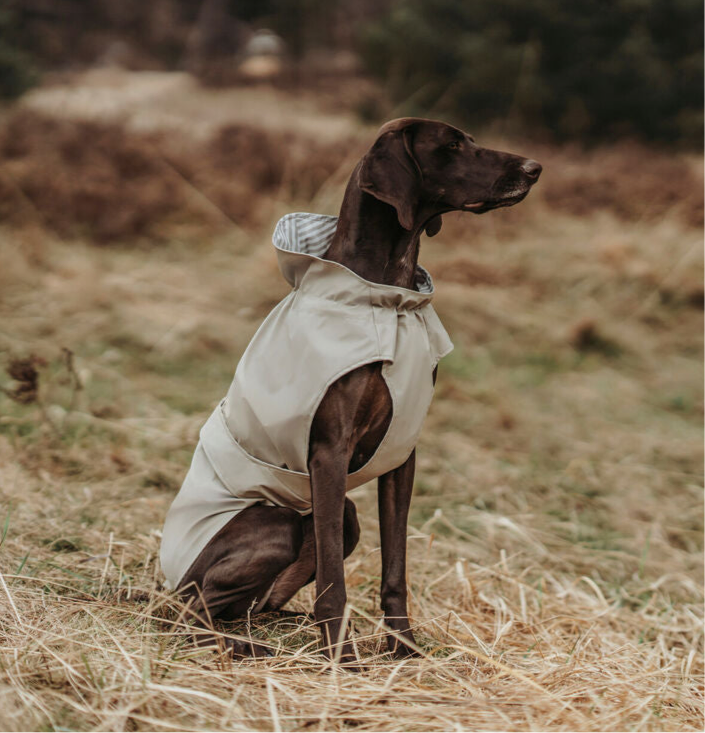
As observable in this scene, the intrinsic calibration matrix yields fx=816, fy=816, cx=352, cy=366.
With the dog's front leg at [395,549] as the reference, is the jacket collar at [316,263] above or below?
above

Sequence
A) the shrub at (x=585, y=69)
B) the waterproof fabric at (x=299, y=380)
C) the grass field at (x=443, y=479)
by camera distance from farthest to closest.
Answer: the shrub at (x=585, y=69) → the waterproof fabric at (x=299, y=380) → the grass field at (x=443, y=479)

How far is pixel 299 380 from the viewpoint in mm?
2434

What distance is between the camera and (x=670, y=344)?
25.6 ft

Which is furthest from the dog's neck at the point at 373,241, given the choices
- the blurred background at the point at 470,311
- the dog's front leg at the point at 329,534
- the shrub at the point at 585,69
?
the shrub at the point at 585,69

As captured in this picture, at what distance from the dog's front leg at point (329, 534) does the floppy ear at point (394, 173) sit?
746 millimetres

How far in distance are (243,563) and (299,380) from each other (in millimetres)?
608

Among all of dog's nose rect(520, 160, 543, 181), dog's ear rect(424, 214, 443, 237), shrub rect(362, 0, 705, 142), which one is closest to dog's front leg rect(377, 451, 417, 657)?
dog's ear rect(424, 214, 443, 237)

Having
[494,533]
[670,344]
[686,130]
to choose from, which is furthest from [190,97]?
[494,533]

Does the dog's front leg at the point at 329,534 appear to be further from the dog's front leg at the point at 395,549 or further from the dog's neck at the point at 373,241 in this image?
the dog's neck at the point at 373,241

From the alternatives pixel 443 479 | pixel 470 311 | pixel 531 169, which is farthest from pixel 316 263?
pixel 470 311

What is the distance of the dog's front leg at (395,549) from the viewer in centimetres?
270

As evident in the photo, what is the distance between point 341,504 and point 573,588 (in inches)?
62.3

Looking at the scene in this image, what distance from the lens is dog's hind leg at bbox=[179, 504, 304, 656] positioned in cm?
255

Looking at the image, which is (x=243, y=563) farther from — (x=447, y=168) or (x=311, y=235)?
(x=447, y=168)
